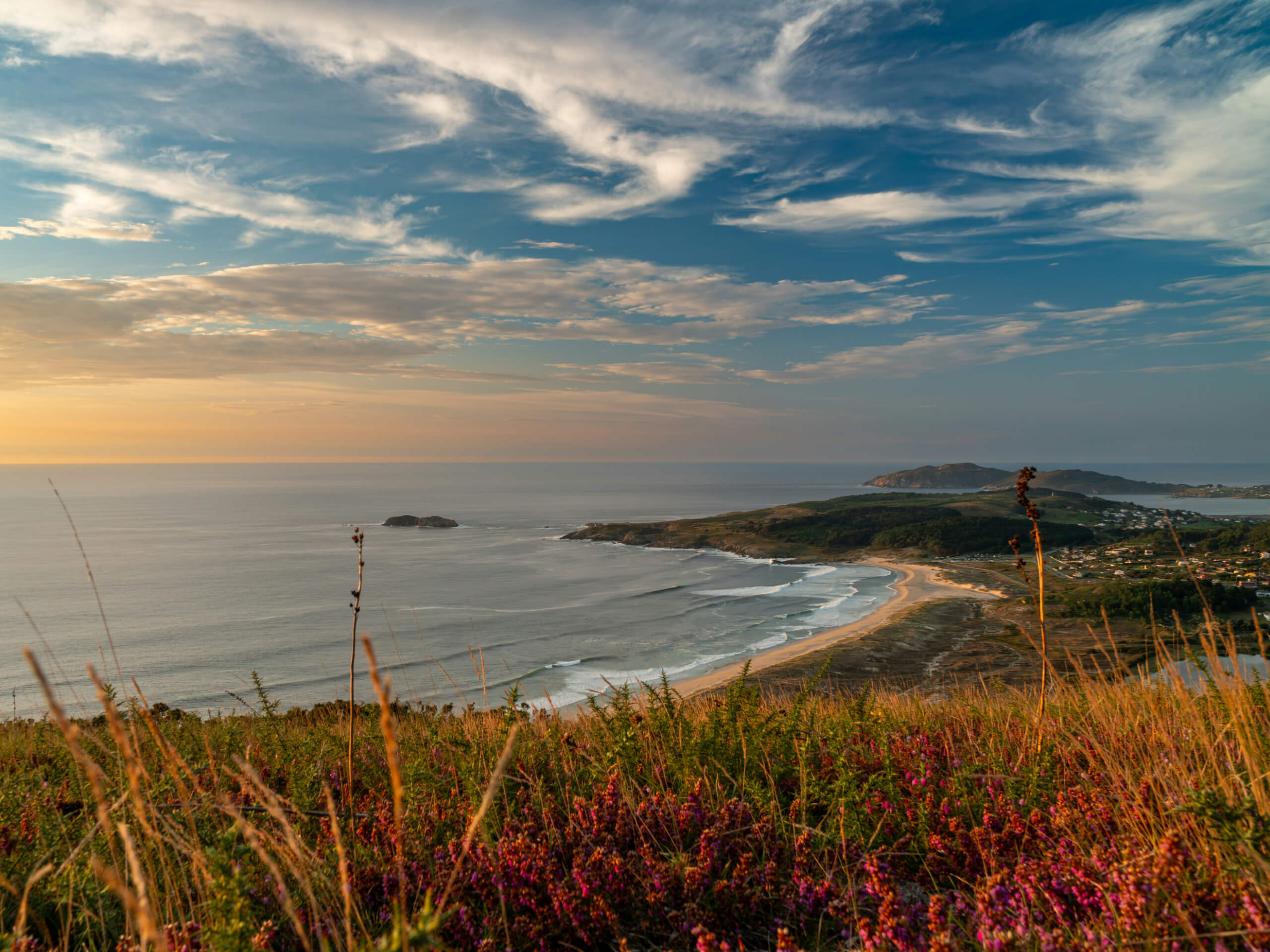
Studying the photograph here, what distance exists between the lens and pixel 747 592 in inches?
2601

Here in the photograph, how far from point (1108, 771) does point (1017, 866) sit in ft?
3.63

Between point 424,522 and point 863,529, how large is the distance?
85.4 m

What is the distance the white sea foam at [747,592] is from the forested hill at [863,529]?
21.9m

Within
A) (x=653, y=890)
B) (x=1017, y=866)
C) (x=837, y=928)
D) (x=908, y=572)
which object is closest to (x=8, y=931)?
(x=653, y=890)

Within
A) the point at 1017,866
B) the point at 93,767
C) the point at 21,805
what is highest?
the point at 93,767

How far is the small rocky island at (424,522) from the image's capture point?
419 ft

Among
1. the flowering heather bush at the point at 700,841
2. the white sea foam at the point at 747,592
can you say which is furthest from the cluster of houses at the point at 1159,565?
the flowering heather bush at the point at 700,841

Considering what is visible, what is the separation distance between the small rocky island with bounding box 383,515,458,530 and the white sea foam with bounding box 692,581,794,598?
74761mm

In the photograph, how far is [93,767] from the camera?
1.48m

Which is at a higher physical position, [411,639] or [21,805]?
[21,805]

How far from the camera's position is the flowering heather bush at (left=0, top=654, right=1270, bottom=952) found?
207cm

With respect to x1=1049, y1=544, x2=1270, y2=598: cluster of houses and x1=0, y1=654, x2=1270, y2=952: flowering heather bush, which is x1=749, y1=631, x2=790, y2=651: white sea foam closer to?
x1=1049, y1=544, x2=1270, y2=598: cluster of houses

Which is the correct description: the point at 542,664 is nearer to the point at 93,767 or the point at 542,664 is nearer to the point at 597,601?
the point at 597,601

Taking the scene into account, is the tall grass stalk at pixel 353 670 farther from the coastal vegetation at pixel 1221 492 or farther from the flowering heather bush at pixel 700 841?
the coastal vegetation at pixel 1221 492
